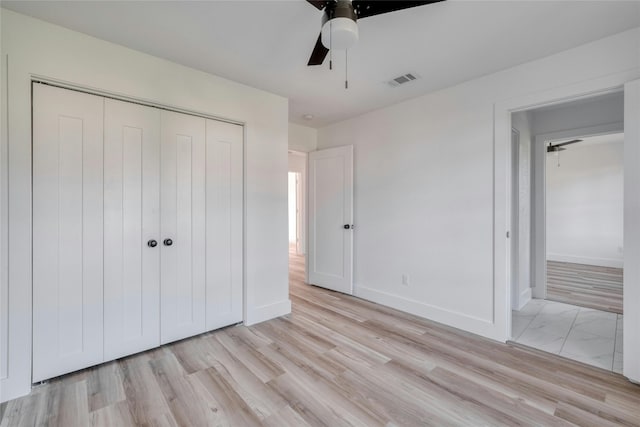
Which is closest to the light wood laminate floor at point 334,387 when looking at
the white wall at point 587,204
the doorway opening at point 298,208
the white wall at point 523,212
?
the white wall at point 523,212

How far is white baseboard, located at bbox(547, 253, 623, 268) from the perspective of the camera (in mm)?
5731

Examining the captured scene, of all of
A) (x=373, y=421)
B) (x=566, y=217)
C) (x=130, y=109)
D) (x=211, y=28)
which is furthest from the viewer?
(x=566, y=217)

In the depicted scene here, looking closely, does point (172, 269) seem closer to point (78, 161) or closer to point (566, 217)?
point (78, 161)

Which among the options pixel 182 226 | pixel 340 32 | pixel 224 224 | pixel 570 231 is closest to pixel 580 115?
pixel 340 32

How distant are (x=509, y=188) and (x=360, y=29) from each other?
195 cm

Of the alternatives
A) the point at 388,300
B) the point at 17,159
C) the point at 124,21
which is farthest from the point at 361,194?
the point at 17,159

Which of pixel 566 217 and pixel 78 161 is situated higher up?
pixel 78 161

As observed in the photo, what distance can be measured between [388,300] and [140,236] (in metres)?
2.84

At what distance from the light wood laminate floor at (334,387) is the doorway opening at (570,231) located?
1.80 feet

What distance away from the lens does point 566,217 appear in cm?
638

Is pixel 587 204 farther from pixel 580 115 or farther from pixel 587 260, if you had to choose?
pixel 580 115

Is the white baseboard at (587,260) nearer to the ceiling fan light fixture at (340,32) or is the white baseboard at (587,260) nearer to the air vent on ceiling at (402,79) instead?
the air vent on ceiling at (402,79)

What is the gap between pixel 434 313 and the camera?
3.16 metres

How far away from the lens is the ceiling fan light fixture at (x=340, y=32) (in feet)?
4.73
